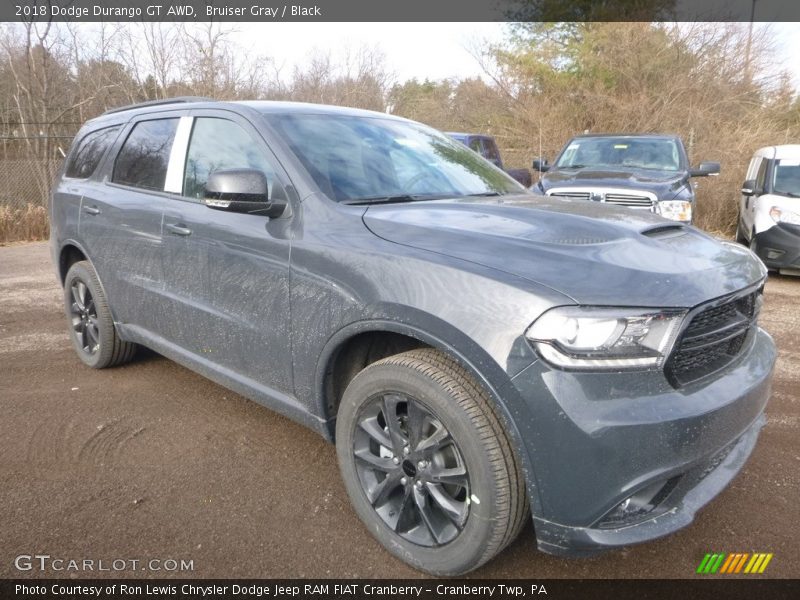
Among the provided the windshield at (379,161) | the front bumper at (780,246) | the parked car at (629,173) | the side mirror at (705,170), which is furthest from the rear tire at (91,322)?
the front bumper at (780,246)

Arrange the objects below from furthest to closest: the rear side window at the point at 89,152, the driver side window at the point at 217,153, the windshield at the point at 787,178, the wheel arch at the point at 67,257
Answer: the windshield at the point at 787,178 → the wheel arch at the point at 67,257 → the rear side window at the point at 89,152 → the driver side window at the point at 217,153

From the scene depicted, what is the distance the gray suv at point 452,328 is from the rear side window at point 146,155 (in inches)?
2.8

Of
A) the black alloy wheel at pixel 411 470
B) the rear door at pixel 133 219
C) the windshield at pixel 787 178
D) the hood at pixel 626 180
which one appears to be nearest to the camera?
the black alloy wheel at pixel 411 470

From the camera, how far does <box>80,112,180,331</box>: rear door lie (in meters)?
3.51

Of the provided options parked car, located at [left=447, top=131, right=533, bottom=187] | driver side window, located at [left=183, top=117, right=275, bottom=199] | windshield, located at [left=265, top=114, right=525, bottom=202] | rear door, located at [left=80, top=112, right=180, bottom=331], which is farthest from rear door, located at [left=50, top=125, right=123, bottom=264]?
parked car, located at [left=447, top=131, right=533, bottom=187]

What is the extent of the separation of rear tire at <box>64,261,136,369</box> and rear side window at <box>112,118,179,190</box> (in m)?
0.79

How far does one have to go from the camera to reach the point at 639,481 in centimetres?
185

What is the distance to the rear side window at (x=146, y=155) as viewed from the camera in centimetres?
356

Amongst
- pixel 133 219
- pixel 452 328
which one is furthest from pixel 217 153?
pixel 452 328

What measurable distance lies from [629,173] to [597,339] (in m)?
6.67

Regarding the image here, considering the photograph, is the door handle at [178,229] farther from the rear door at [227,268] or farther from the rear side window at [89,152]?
the rear side window at [89,152]

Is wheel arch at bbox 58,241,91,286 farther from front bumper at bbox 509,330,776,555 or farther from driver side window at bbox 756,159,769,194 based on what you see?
driver side window at bbox 756,159,769,194

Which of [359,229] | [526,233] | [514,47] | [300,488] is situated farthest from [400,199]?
[514,47]

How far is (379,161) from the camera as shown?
120 inches
